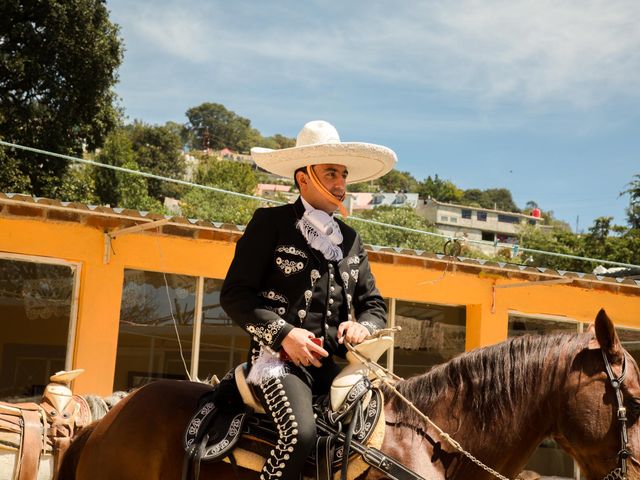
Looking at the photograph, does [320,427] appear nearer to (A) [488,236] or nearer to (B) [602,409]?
(B) [602,409]

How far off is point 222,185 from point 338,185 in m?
52.4

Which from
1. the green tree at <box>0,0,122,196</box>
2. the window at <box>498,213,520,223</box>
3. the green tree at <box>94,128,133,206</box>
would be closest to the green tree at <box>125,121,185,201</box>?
the green tree at <box>94,128,133,206</box>

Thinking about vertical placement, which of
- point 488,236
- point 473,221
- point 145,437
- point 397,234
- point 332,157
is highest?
point 473,221

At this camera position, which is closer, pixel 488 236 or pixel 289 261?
pixel 289 261

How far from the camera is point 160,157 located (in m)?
62.2

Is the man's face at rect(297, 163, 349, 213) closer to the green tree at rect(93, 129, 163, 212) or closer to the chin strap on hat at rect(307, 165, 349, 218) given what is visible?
the chin strap on hat at rect(307, 165, 349, 218)

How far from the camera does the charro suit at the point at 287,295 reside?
3352mm

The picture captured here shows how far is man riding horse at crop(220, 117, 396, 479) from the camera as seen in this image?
328cm

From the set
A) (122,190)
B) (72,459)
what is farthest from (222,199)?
(72,459)

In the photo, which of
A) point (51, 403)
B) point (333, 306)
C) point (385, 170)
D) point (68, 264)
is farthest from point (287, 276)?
point (68, 264)

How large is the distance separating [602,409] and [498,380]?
43 centimetres

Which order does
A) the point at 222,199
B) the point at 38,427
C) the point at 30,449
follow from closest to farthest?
the point at 30,449, the point at 38,427, the point at 222,199

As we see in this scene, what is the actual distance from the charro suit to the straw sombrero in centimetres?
22

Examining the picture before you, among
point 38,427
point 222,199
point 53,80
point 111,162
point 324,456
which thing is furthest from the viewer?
point 111,162
